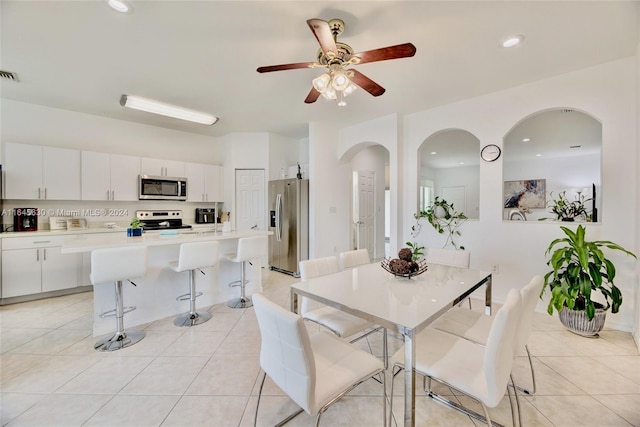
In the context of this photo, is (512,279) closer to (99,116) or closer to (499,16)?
(499,16)

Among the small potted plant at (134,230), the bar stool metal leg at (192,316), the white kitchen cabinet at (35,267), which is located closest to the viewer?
the bar stool metal leg at (192,316)

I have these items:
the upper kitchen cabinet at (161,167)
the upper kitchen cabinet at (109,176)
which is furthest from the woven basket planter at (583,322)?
the upper kitchen cabinet at (109,176)

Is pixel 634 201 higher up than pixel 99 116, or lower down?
lower down

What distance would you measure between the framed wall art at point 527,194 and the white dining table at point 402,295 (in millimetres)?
6930

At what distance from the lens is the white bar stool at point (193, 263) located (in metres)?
2.65

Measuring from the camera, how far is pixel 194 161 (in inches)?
205

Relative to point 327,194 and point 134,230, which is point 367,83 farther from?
point 134,230

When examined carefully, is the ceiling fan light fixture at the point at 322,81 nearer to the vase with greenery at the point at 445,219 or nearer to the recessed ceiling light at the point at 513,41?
the recessed ceiling light at the point at 513,41

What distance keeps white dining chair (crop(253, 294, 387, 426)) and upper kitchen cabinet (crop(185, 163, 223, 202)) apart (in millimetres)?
4344

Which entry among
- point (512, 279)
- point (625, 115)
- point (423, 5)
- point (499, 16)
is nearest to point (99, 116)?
point (423, 5)

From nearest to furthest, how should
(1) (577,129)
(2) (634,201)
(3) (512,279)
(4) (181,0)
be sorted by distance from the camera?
(4) (181,0)
(2) (634,201)
(3) (512,279)
(1) (577,129)

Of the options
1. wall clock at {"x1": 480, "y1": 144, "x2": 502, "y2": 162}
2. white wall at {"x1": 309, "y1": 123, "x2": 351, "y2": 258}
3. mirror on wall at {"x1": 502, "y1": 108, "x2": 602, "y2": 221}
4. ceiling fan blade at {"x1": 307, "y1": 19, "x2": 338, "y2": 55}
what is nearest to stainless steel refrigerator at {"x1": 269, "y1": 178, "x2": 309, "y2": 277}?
white wall at {"x1": 309, "y1": 123, "x2": 351, "y2": 258}

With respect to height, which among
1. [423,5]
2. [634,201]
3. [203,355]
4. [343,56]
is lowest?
[203,355]

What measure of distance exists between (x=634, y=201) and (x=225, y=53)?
419 cm
